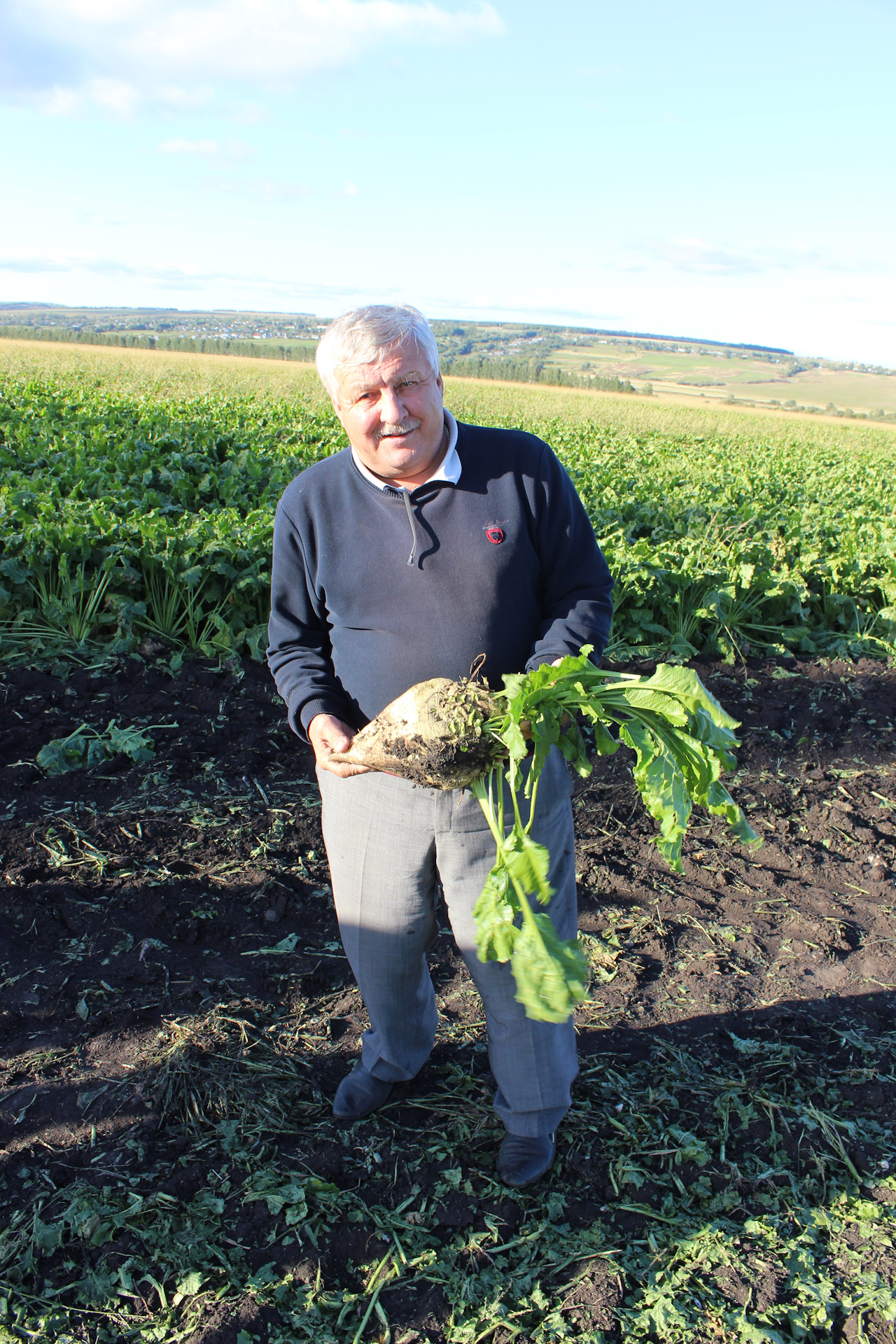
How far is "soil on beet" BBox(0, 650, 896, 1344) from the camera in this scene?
8.12 feet

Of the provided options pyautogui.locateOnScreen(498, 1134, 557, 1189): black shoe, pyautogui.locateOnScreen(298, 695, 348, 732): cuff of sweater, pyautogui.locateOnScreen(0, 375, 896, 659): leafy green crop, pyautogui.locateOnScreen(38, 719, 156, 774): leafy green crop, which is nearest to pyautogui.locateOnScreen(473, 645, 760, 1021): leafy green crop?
pyautogui.locateOnScreen(298, 695, 348, 732): cuff of sweater

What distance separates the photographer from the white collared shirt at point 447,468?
2217mm

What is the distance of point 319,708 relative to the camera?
2.41 metres

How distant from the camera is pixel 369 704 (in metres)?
2.42

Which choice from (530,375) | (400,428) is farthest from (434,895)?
(530,375)

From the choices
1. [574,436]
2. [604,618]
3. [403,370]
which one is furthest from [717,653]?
[574,436]

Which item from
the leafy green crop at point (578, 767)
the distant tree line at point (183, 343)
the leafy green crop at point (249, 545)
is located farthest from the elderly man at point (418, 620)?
the distant tree line at point (183, 343)

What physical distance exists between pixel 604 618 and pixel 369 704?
2.42 ft

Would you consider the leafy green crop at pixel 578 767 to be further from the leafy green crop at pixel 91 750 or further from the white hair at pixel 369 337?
the leafy green crop at pixel 91 750

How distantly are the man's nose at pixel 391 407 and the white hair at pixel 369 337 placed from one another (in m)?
0.08

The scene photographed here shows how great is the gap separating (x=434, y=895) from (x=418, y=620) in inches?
35.2

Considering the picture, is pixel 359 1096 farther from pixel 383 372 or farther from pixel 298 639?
pixel 383 372

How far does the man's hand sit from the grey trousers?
0.12 metres

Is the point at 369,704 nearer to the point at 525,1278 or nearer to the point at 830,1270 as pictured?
the point at 525,1278
